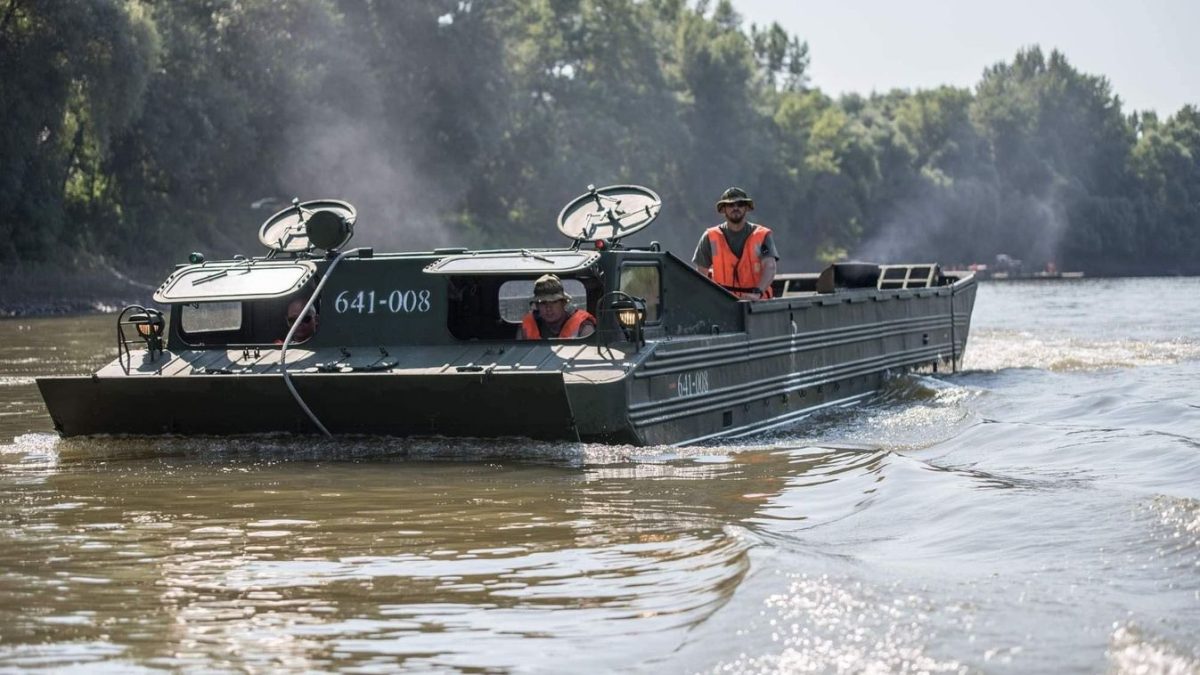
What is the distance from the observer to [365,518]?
877 centimetres

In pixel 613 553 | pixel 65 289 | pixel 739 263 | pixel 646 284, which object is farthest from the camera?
pixel 65 289

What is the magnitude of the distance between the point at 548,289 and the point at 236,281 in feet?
7.39

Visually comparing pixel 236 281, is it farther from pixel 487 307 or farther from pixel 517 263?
pixel 517 263

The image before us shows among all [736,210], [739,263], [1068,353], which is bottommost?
[1068,353]

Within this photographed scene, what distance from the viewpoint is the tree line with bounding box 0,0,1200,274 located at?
39.6 meters

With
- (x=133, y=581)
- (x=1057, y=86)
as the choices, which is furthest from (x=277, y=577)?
(x=1057, y=86)

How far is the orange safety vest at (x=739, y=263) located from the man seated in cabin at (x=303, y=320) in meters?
3.13

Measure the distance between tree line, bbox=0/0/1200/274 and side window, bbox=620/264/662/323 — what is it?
27579 millimetres

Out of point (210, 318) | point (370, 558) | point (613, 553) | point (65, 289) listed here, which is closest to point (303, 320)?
point (210, 318)

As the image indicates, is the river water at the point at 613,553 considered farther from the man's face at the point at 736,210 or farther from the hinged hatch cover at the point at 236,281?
the man's face at the point at 736,210

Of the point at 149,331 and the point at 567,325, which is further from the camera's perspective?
the point at 149,331

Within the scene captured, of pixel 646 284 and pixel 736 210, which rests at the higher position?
pixel 736 210

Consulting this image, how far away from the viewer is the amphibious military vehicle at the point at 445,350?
36.2 feet

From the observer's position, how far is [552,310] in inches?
468
